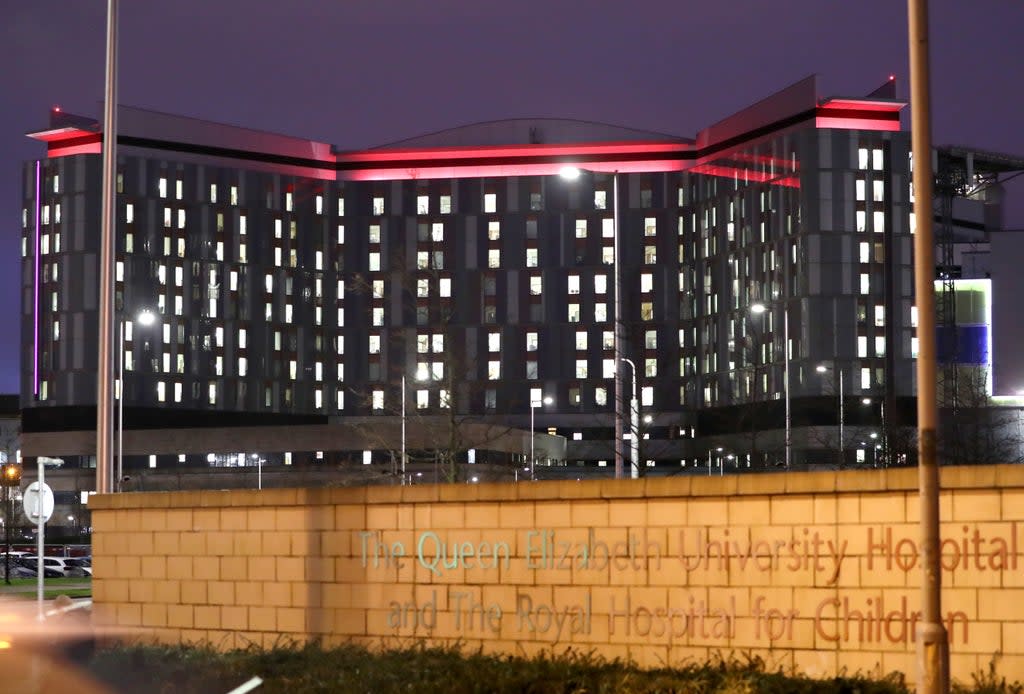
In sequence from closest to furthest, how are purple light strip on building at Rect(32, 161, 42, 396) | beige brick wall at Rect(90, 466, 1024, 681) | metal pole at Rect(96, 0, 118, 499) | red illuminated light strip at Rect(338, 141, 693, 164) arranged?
beige brick wall at Rect(90, 466, 1024, 681)
metal pole at Rect(96, 0, 118, 499)
purple light strip on building at Rect(32, 161, 42, 396)
red illuminated light strip at Rect(338, 141, 693, 164)

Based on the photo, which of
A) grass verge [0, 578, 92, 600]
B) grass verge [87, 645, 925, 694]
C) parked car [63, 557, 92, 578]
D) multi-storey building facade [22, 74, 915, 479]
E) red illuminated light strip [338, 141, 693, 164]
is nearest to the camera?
grass verge [87, 645, 925, 694]

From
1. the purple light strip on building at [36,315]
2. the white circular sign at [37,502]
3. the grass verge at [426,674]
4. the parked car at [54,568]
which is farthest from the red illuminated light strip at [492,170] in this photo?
the grass verge at [426,674]

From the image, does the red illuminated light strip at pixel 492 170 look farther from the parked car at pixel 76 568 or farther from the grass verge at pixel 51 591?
the grass verge at pixel 51 591

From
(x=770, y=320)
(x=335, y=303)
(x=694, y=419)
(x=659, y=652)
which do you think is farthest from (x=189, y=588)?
(x=335, y=303)

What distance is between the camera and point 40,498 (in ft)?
92.3

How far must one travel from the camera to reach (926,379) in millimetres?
14172

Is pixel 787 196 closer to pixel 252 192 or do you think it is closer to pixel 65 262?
pixel 252 192

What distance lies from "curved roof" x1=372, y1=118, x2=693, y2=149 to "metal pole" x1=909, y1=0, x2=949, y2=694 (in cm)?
15837

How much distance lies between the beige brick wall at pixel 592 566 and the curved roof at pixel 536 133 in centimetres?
15211

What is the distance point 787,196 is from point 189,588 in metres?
133

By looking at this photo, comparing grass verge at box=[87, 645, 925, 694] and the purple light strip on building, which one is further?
the purple light strip on building

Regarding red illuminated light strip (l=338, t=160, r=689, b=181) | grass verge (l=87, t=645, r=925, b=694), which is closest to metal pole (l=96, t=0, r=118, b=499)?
grass verge (l=87, t=645, r=925, b=694)

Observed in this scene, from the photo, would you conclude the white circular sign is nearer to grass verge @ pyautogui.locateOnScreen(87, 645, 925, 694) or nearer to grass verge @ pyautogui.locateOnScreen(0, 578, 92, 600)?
grass verge @ pyautogui.locateOnScreen(87, 645, 925, 694)

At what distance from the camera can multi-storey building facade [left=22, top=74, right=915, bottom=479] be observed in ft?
528
